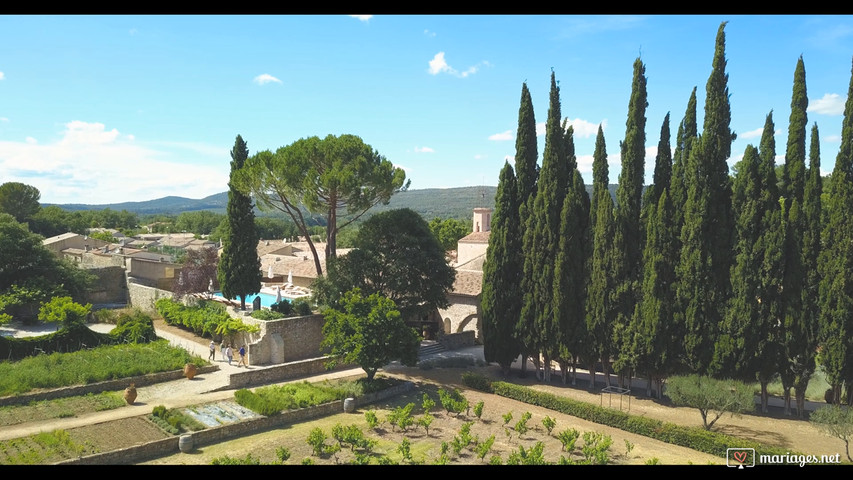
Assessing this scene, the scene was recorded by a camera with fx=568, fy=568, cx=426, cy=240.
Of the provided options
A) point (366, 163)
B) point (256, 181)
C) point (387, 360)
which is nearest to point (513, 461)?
point (387, 360)

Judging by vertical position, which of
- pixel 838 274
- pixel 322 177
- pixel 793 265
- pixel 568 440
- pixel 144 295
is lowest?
pixel 568 440

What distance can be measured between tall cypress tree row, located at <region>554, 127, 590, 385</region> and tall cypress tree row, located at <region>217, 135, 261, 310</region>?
628 inches

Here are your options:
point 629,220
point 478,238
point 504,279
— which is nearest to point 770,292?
point 629,220

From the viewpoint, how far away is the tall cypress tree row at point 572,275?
2469 cm

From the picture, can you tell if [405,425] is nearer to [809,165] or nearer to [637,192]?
[637,192]

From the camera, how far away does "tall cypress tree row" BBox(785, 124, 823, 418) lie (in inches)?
815

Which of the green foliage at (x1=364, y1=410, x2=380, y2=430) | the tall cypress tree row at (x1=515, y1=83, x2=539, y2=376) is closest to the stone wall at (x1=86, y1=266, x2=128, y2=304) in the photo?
the green foliage at (x1=364, y1=410, x2=380, y2=430)

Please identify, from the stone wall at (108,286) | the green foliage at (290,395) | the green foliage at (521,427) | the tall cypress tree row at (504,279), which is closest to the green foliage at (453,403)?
the green foliage at (521,427)

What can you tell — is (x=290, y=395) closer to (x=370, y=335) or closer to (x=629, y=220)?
(x=370, y=335)

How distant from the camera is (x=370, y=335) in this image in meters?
23.1

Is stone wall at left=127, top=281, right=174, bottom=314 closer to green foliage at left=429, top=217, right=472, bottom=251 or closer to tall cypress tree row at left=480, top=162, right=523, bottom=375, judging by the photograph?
tall cypress tree row at left=480, top=162, right=523, bottom=375

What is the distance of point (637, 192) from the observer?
24672 millimetres

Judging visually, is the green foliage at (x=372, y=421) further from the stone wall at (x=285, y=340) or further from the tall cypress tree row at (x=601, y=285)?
the tall cypress tree row at (x=601, y=285)

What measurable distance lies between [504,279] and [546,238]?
9.68 feet
